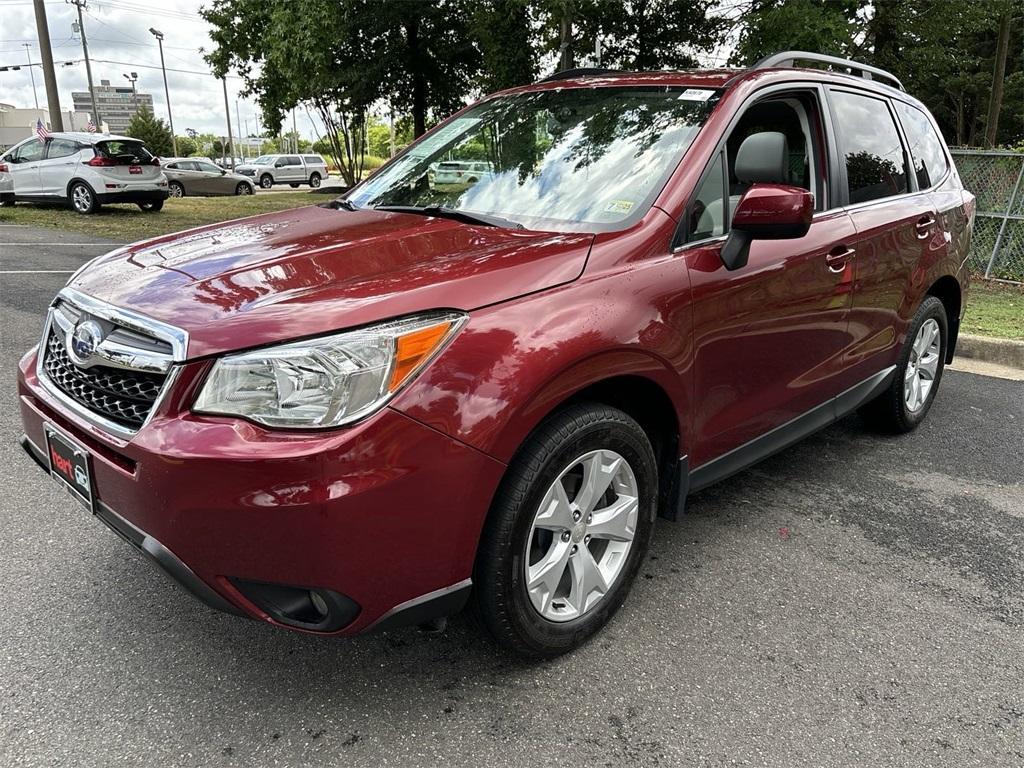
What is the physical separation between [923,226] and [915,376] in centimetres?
88

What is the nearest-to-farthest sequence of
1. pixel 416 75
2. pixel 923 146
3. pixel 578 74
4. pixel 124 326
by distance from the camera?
pixel 124 326 < pixel 578 74 < pixel 923 146 < pixel 416 75

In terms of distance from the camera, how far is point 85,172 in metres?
16.1

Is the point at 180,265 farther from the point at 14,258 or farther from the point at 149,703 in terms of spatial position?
the point at 14,258

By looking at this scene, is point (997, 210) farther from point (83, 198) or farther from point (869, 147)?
point (83, 198)

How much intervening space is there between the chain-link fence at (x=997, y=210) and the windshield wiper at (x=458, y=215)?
8308 mm

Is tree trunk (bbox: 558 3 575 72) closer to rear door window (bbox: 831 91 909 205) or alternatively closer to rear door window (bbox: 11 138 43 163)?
rear door window (bbox: 831 91 909 205)

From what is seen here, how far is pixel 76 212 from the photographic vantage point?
54.4ft

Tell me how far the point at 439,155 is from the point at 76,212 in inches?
636

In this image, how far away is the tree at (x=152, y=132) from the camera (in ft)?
179

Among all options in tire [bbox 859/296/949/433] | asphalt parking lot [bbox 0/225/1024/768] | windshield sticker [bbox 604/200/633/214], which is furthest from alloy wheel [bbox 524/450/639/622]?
tire [bbox 859/296/949/433]

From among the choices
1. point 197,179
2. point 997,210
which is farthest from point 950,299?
point 197,179

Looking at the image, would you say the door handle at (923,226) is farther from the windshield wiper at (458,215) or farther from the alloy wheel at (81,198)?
the alloy wheel at (81,198)

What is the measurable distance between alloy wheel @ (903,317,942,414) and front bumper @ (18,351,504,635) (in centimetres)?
314

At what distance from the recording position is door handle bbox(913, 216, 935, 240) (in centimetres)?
384
